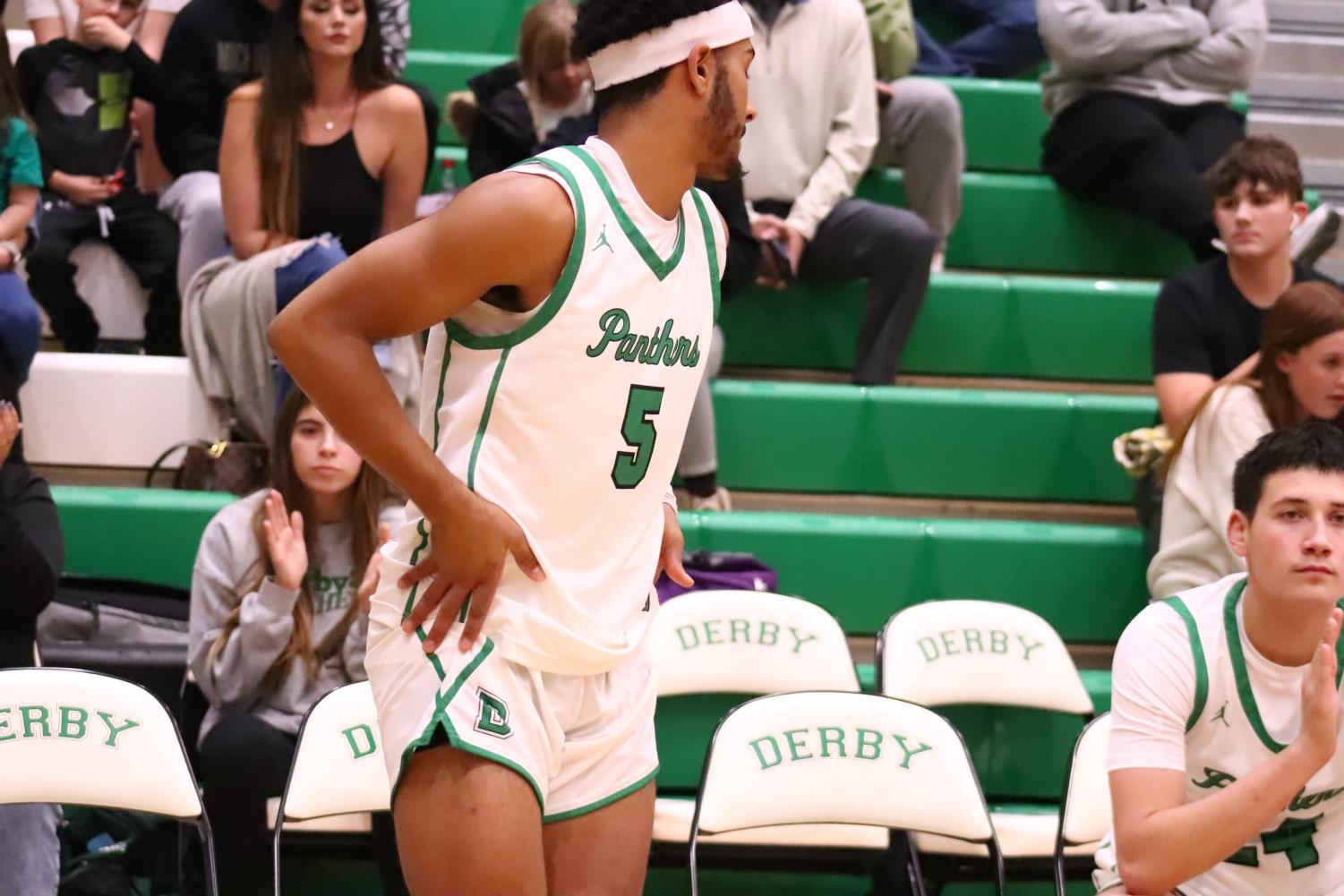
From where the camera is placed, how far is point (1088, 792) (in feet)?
10.4

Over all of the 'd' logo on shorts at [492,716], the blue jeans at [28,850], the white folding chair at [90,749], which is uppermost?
the 'd' logo on shorts at [492,716]

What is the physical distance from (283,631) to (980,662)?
1510 millimetres

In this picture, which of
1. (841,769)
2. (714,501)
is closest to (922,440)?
(714,501)

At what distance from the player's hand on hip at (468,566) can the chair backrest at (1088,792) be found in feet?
5.80

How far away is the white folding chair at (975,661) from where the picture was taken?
358 centimetres

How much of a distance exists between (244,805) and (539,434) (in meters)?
1.83

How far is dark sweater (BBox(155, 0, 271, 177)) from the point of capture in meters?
4.56

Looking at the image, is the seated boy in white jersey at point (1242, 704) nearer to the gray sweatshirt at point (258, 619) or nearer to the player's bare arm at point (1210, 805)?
the player's bare arm at point (1210, 805)

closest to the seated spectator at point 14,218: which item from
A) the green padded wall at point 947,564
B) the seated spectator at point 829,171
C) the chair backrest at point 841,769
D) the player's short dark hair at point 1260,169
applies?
the green padded wall at point 947,564

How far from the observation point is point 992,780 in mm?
3832

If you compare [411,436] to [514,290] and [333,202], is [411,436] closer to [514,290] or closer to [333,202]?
[514,290]

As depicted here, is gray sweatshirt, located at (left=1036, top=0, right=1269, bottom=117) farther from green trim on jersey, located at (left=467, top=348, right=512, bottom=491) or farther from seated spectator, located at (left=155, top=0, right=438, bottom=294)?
green trim on jersey, located at (left=467, top=348, right=512, bottom=491)

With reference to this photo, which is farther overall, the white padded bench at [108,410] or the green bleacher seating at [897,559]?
the white padded bench at [108,410]

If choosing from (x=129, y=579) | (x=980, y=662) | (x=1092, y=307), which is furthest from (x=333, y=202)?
(x=1092, y=307)
